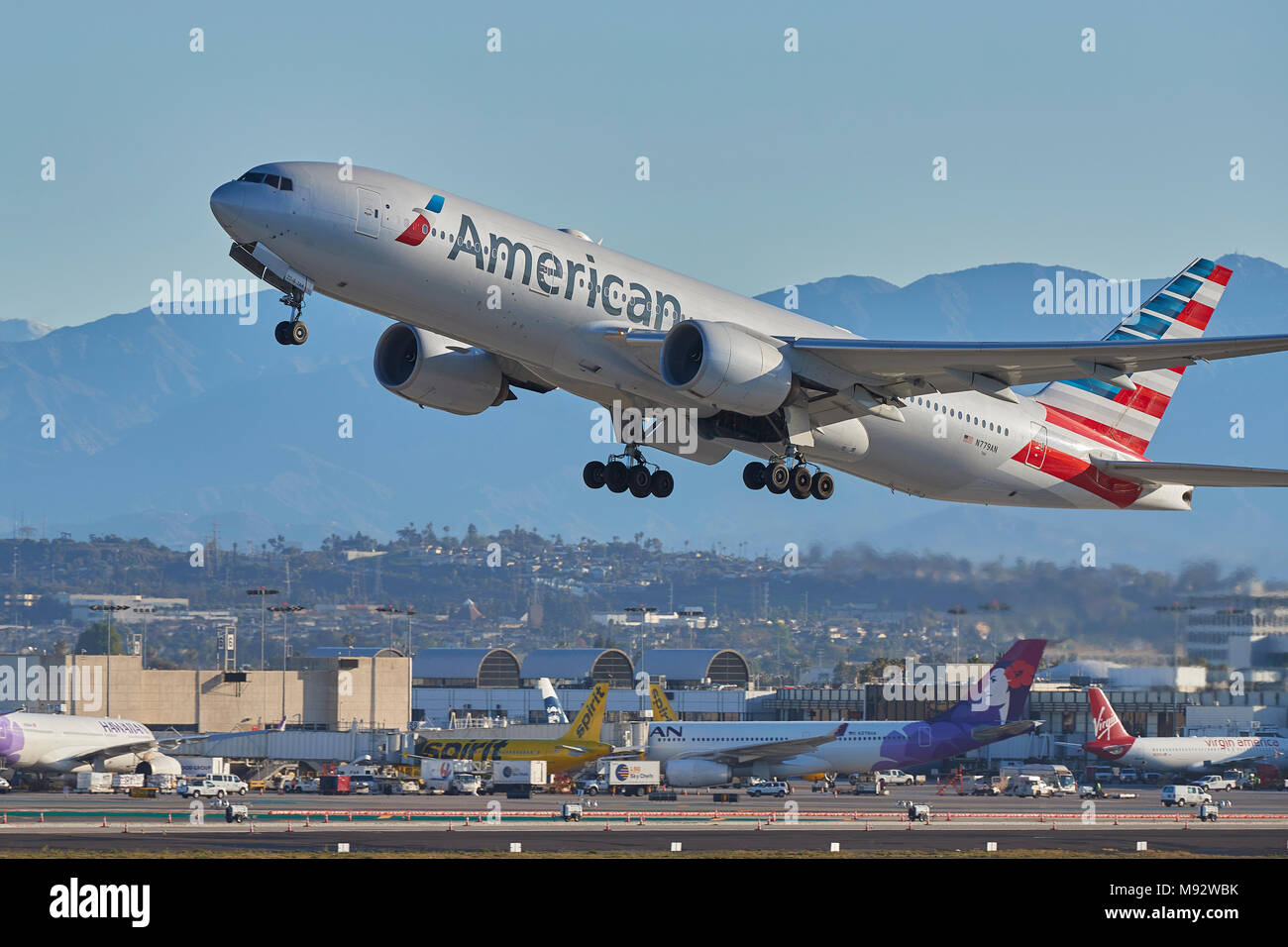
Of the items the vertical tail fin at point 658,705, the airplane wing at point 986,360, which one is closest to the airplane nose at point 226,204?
the airplane wing at point 986,360

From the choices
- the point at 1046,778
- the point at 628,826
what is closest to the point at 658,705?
the point at 1046,778

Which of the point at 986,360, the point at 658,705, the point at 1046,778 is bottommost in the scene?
the point at 1046,778

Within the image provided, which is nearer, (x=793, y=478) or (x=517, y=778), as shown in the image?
(x=793, y=478)

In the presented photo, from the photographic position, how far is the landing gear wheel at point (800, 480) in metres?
40.3

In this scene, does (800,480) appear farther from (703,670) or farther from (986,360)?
(703,670)

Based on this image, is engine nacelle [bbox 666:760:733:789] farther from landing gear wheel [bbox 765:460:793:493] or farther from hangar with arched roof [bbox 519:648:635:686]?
hangar with arched roof [bbox 519:648:635:686]

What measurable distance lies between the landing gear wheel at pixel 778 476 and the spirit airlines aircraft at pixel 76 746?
2005 inches

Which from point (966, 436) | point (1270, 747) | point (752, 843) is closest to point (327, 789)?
point (752, 843)

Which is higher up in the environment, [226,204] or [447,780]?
[226,204]

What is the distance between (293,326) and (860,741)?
173ft

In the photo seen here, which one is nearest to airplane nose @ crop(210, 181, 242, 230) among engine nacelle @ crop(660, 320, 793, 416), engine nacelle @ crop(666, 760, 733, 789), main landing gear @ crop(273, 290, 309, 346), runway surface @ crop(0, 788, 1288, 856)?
main landing gear @ crop(273, 290, 309, 346)

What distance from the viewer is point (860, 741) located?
262 ft

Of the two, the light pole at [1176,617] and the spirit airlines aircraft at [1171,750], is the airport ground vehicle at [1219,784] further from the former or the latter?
the light pole at [1176,617]
